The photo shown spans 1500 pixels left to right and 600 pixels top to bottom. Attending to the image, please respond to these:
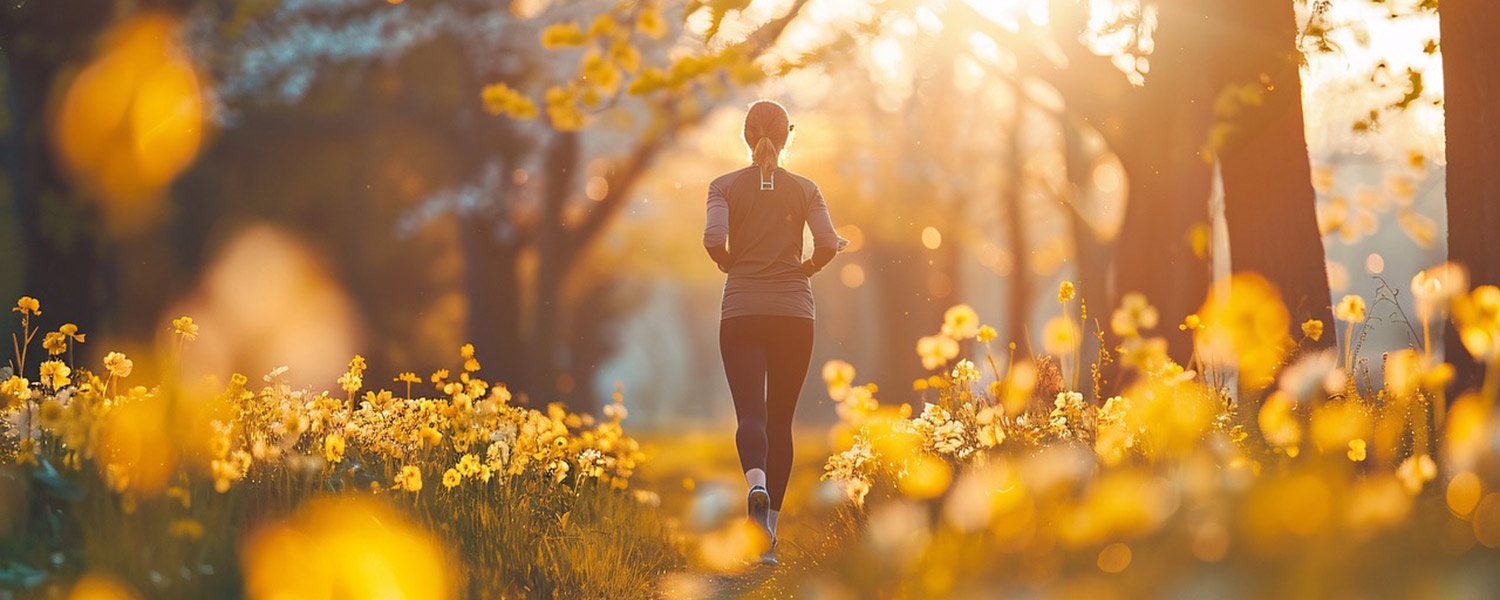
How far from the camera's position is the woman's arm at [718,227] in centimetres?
635

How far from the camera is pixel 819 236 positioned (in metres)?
6.60

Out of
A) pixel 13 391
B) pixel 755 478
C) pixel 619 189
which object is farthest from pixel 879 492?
pixel 619 189

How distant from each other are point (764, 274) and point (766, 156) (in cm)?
62

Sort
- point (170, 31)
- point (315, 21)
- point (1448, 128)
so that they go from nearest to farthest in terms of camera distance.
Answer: point (1448, 128)
point (170, 31)
point (315, 21)

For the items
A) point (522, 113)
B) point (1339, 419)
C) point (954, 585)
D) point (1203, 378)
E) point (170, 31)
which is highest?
point (170, 31)

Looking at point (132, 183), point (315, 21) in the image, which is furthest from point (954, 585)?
point (315, 21)

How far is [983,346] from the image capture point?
21.0ft

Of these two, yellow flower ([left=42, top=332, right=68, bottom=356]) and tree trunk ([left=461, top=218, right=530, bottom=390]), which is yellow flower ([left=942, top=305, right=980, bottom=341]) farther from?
tree trunk ([left=461, top=218, right=530, bottom=390])

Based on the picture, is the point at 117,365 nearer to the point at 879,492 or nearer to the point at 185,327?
the point at 185,327

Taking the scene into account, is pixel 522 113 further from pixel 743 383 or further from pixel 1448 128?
pixel 1448 128

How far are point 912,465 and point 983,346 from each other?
0.87m

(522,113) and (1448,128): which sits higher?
(522,113)

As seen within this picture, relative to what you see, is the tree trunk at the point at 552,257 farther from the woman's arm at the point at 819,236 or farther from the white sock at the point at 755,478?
the white sock at the point at 755,478

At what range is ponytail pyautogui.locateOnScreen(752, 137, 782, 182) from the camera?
Result: 21.3 ft
